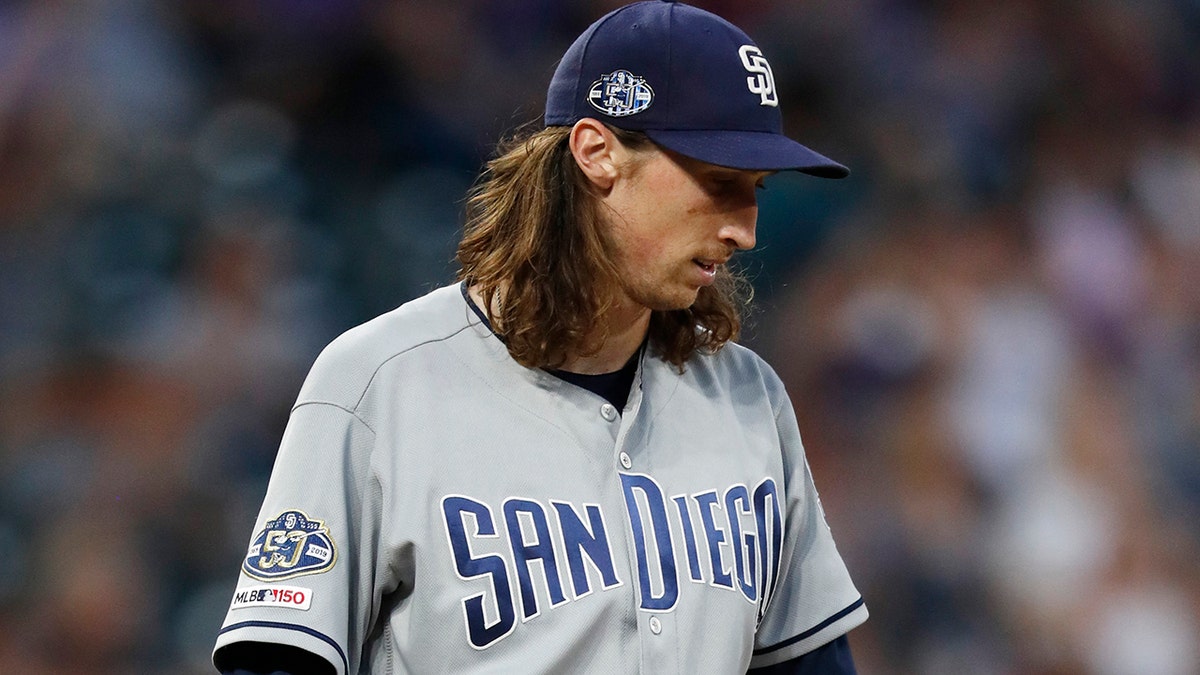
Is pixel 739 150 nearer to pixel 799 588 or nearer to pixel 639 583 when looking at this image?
pixel 639 583

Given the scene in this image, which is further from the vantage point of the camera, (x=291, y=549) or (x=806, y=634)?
(x=806, y=634)

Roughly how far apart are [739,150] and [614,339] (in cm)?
33

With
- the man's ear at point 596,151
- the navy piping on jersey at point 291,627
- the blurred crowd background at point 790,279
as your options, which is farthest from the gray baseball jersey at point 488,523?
the blurred crowd background at point 790,279

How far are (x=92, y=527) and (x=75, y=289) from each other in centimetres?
64

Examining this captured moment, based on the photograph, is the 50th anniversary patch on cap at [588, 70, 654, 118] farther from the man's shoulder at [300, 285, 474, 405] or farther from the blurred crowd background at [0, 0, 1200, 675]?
the blurred crowd background at [0, 0, 1200, 675]

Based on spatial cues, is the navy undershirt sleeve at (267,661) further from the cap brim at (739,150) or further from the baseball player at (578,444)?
the cap brim at (739,150)

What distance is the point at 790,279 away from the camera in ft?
14.6

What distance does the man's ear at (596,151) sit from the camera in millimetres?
1861

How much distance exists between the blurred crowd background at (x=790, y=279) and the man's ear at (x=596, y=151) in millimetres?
2155

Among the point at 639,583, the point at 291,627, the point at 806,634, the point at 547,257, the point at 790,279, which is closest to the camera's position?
the point at 291,627

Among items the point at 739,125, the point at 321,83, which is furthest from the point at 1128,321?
the point at 739,125

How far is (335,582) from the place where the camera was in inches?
66.6

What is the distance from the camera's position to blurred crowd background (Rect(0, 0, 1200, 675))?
12.3ft

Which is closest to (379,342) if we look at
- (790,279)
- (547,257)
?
(547,257)
